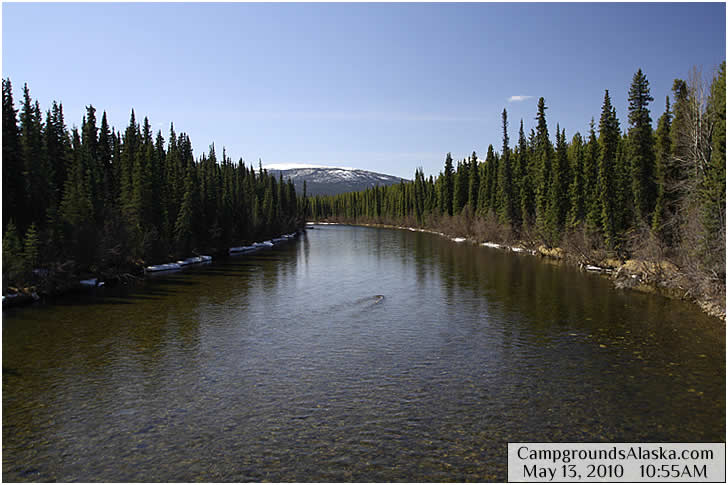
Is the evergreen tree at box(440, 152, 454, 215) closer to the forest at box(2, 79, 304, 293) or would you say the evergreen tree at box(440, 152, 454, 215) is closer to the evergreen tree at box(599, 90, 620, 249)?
the forest at box(2, 79, 304, 293)

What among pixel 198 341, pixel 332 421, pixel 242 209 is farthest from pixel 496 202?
pixel 332 421

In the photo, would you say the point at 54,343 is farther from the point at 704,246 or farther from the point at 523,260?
the point at 523,260

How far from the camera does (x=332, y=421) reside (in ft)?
51.2

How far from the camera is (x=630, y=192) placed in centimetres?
5069

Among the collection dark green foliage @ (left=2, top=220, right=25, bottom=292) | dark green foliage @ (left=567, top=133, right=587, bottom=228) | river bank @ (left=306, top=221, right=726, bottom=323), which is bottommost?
river bank @ (left=306, top=221, right=726, bottom=323)

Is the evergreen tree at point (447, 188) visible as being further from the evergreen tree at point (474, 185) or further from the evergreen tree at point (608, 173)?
the evergreen tree at point (608, 173)

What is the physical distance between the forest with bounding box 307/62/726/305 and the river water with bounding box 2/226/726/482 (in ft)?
14.8

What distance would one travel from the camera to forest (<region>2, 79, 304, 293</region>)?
38.6 metres

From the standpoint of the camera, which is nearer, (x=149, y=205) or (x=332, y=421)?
(x=332, y=421)

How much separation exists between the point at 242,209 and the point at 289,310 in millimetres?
61093

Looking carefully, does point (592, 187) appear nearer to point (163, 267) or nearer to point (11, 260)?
point (163, 267)

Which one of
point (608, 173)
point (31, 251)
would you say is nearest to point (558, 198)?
point (608, 173)

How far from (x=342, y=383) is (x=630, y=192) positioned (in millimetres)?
43463

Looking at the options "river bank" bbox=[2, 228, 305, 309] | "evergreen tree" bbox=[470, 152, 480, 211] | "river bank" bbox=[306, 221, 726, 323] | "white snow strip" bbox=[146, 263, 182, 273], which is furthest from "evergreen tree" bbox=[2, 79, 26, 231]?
"evergreen tree" bbox=[470, 152, 480, 211]
